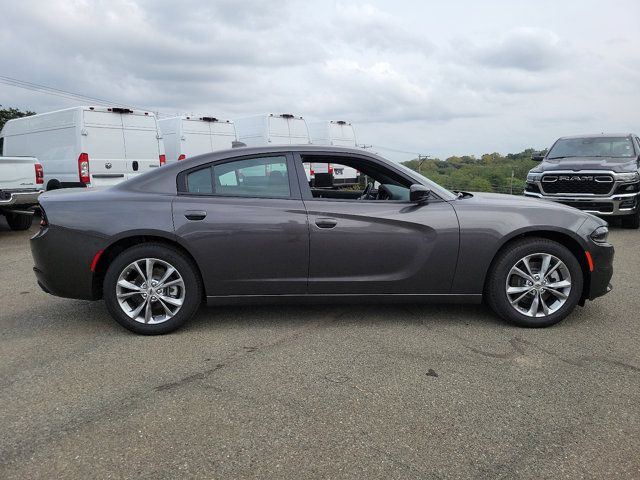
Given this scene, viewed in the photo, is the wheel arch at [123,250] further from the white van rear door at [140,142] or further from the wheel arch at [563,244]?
the white van rear door at [140,142]

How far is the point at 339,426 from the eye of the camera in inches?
104

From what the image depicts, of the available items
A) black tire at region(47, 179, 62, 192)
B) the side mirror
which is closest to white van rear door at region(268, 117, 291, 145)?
black tire at region(47, 179, 62, 192)

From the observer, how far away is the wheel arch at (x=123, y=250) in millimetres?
4000

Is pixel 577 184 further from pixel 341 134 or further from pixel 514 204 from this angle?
pixel 341 134

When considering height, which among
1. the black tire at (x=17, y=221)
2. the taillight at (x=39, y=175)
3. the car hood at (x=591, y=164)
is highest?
the taillight at (x=39, y=175)

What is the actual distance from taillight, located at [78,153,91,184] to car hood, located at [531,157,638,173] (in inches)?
340

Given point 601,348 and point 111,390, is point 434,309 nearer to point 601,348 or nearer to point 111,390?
point 601,348

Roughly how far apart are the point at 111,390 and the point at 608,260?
3743 mm

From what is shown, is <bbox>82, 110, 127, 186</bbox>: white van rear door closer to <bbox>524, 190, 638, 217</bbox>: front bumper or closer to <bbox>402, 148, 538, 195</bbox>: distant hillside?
<bbox>402, 148, 538, 195</bbox>: distant hillside

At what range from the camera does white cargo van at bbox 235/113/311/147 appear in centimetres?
1515

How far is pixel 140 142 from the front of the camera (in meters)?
11.1

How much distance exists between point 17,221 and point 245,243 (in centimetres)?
835

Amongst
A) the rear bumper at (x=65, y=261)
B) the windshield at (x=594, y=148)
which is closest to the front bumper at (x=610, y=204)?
the windshield at (x=594, y=148)

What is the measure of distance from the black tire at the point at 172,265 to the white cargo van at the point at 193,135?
9.37 m
